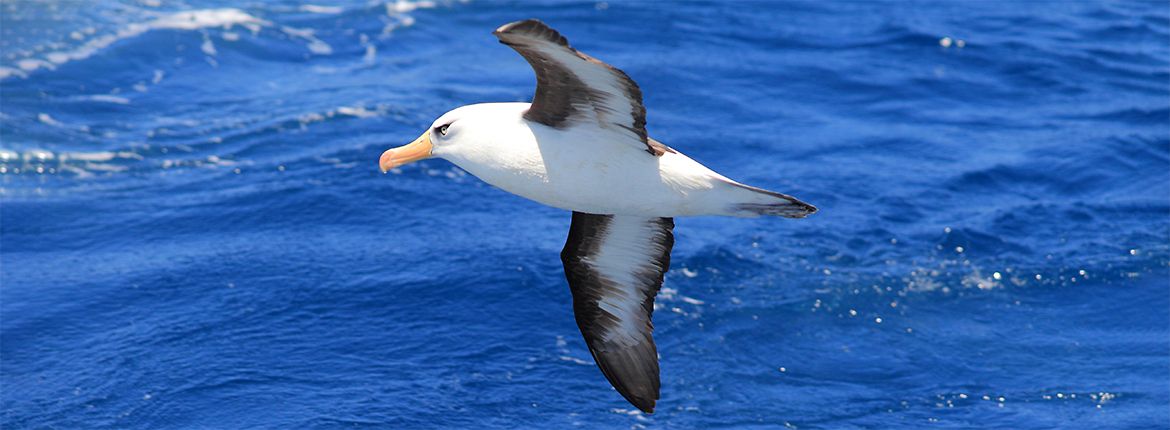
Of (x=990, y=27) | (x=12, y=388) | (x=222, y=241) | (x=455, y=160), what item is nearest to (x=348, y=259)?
(x=222, y=241)

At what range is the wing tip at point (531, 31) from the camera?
6645 mm

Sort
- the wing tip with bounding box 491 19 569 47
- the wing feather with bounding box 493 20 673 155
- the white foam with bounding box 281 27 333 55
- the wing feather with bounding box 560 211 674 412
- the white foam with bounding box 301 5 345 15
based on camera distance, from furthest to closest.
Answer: the white foam with bounding box 301 5 345 15
the white foam with bounding box 281 27 333 55
the wing feather with bounding box 560 211 674 412
the wing feather with bounding box 493 20 673 155
the wing tip with bounding box 491 19 569 47

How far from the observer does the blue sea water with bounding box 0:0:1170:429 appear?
1341 cm

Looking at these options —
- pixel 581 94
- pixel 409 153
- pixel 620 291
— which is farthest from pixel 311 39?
pixel 581 94

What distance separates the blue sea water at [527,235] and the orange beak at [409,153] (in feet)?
14.5

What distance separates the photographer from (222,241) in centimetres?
1599

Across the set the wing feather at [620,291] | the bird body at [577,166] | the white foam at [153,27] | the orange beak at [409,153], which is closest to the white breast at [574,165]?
the bird body at [577,166]

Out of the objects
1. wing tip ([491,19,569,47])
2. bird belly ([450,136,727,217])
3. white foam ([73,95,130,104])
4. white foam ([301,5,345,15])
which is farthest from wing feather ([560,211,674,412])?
white foam ([301,5,345,15])

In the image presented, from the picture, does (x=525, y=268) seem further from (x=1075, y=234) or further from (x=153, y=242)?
(x=1075, y=234)

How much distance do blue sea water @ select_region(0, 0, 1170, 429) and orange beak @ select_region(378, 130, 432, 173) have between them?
14.5ft

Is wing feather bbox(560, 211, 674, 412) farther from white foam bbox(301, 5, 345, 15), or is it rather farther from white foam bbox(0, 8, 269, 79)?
white foam bbox(301, 5, 345, 15)

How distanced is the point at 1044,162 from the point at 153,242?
11532 millimetres

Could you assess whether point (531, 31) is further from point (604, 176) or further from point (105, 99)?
point (105, 99)

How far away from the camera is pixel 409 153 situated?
29.2 ft
